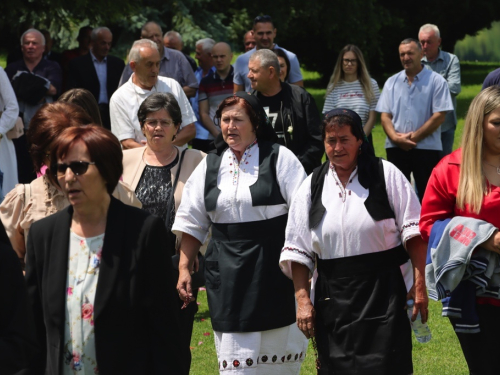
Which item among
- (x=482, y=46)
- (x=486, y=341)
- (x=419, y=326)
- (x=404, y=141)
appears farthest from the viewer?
(x=482, y=46)

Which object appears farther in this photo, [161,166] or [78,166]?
[161,166]

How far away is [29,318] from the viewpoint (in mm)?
3576

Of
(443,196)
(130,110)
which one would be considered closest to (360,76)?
(130,110)

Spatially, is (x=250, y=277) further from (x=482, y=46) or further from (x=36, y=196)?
(x=482, y=46)

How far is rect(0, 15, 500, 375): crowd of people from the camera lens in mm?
4199

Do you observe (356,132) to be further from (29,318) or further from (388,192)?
(29,318)

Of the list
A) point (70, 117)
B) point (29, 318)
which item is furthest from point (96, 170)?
point (70, 117)

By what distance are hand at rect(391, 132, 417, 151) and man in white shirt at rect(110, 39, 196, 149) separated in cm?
336

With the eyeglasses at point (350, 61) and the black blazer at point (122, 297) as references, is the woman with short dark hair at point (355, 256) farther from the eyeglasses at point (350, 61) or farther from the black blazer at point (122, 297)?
the eyeglasses at point (350, 61)

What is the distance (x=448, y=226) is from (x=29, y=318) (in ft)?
8.81

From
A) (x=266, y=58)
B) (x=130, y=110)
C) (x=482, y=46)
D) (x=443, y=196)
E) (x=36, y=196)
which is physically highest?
(x=482, y=46)

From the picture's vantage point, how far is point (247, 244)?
635 centimetres

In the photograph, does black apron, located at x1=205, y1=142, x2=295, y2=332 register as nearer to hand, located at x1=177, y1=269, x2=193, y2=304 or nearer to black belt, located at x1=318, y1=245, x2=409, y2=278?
hand, located at x1=177, y1=269, x2=193, y2=304

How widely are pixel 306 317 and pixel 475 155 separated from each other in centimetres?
132
